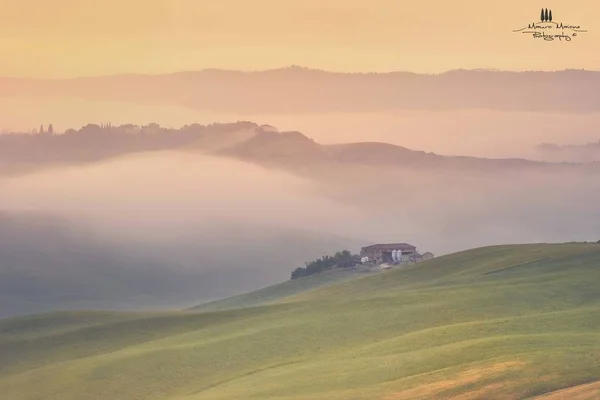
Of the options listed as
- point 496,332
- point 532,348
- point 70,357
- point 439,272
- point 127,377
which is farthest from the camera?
point 439,272

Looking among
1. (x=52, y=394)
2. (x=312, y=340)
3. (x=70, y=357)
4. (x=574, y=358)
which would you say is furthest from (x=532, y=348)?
(x=70, y=357)

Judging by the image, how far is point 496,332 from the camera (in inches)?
3408

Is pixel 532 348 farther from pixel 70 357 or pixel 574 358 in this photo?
pixel 70 357

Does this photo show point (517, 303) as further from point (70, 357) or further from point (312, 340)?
point (70, 357)

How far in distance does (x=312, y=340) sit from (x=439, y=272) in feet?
160

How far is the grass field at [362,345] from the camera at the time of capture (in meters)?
72.6

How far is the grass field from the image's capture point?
2859 inches

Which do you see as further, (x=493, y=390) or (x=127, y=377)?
(x=127, y=377)

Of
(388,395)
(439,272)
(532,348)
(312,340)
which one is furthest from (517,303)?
(439,272)

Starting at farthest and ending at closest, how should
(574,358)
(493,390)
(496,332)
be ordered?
(496,332)
(574,358)
(493,390)

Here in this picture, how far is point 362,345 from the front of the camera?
95938 millimetres

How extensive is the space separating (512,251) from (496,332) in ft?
210

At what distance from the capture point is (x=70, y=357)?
115375 millimetres

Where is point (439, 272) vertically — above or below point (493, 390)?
above
